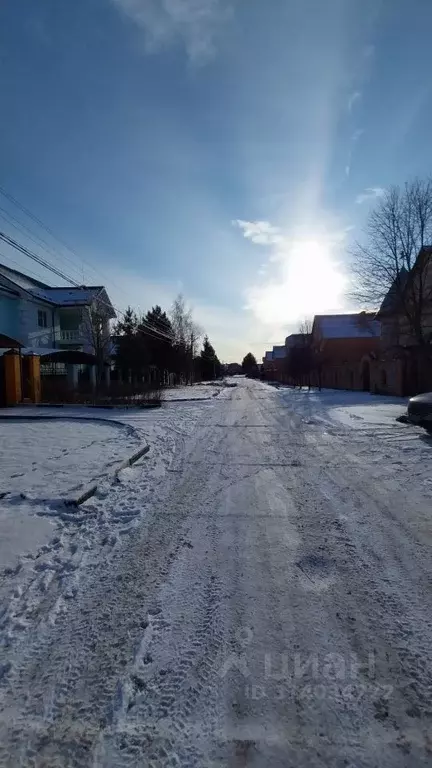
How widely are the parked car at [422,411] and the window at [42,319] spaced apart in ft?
97.7

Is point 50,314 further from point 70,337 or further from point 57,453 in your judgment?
point 57,453

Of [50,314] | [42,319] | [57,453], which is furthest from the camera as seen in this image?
[50,314]

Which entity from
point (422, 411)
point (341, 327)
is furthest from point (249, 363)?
point (422, 411)

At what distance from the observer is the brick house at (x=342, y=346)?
127ft

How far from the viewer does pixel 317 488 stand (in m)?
6.11

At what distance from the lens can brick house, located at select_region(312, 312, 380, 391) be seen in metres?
38.7

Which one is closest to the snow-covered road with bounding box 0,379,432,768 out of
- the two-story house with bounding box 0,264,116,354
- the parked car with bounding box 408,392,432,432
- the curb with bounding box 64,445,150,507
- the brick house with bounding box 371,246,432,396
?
the curb with bounding box 64,445,150,507

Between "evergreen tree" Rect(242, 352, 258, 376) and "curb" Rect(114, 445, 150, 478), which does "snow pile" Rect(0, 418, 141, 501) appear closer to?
"curb" Rect(114, 445, 150, 478)

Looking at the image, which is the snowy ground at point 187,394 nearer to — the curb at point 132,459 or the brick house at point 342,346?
the brick house at point 342,346

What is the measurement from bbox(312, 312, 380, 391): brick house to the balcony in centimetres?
2240

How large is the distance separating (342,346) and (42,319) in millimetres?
34089

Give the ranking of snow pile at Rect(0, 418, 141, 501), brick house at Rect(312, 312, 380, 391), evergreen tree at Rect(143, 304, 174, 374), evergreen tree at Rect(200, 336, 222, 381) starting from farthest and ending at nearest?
evergreen tree at Rect(200, 336, 222, 381) < evergreen tree at Rect(143, 304, 174, 374) < brick house at Rect(312, 312, 380, 391) < snow pile at Rect(0, 418, 141, 501)

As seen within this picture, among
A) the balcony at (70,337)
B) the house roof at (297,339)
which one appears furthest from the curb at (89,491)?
the house roof at (297,339)

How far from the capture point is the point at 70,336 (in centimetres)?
3691
